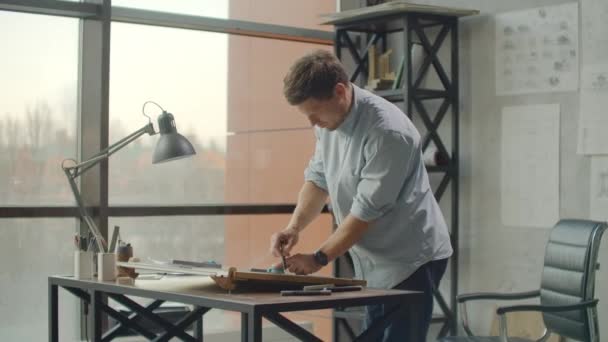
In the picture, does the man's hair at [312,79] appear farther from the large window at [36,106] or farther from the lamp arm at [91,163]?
the large window at [36,106]

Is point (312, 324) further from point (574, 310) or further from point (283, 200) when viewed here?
point (574, 310)

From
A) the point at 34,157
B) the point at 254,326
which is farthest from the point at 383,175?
the point at 34,157

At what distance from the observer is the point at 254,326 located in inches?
92.3

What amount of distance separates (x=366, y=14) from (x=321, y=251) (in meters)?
2.35

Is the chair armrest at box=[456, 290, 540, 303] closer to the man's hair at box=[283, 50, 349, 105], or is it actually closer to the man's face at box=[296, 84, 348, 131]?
the man's face at box=[296, 84, 348, 131]

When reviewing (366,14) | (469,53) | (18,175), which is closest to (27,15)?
(18,175)

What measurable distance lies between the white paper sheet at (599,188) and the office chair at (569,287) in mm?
508

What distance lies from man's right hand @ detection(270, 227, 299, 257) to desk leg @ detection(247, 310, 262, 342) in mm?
603

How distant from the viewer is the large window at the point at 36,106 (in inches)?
176

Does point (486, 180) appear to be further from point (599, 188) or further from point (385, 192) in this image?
A: point (385, 192)

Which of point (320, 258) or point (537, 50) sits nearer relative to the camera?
point (320, 258)

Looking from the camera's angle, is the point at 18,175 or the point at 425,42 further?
the point at 425,42

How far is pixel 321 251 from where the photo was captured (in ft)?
9.39

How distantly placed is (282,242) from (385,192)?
38 centimetres
